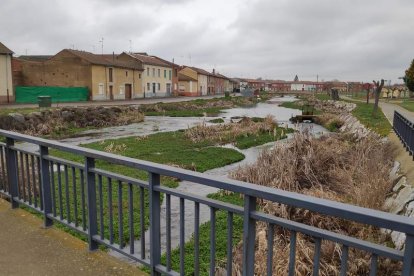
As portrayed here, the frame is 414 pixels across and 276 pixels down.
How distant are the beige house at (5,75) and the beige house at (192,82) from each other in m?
50.1

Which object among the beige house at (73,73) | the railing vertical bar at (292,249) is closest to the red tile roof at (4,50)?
the beige house at (73,73)

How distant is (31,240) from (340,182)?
22.3 ft

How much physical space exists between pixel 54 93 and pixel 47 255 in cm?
4322

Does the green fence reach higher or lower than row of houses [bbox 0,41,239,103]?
lower

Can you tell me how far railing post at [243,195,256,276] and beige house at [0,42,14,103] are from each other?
4035 centimetres

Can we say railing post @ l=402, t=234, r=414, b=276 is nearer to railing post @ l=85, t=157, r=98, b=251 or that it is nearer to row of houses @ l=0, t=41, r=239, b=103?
railing post @ l=85, t=157, r=98, b=251

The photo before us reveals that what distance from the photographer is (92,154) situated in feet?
12.5

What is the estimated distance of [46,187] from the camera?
15.6ft

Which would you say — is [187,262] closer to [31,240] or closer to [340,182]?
[31,240]

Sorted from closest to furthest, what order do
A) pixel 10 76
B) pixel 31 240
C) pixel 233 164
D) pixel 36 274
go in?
pixel 36 274, pixel 31 240, pixel 233 164, pixel 10 76

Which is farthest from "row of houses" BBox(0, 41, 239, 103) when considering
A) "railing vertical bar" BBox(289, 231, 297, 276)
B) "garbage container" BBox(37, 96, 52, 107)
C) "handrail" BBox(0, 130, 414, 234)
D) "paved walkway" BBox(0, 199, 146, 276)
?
"railing vertical bar" BBox(289, 231, 297, 276)

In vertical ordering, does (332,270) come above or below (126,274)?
below

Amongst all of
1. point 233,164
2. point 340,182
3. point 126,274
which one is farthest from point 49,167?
point 233,164

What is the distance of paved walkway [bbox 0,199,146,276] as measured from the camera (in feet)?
12.2
